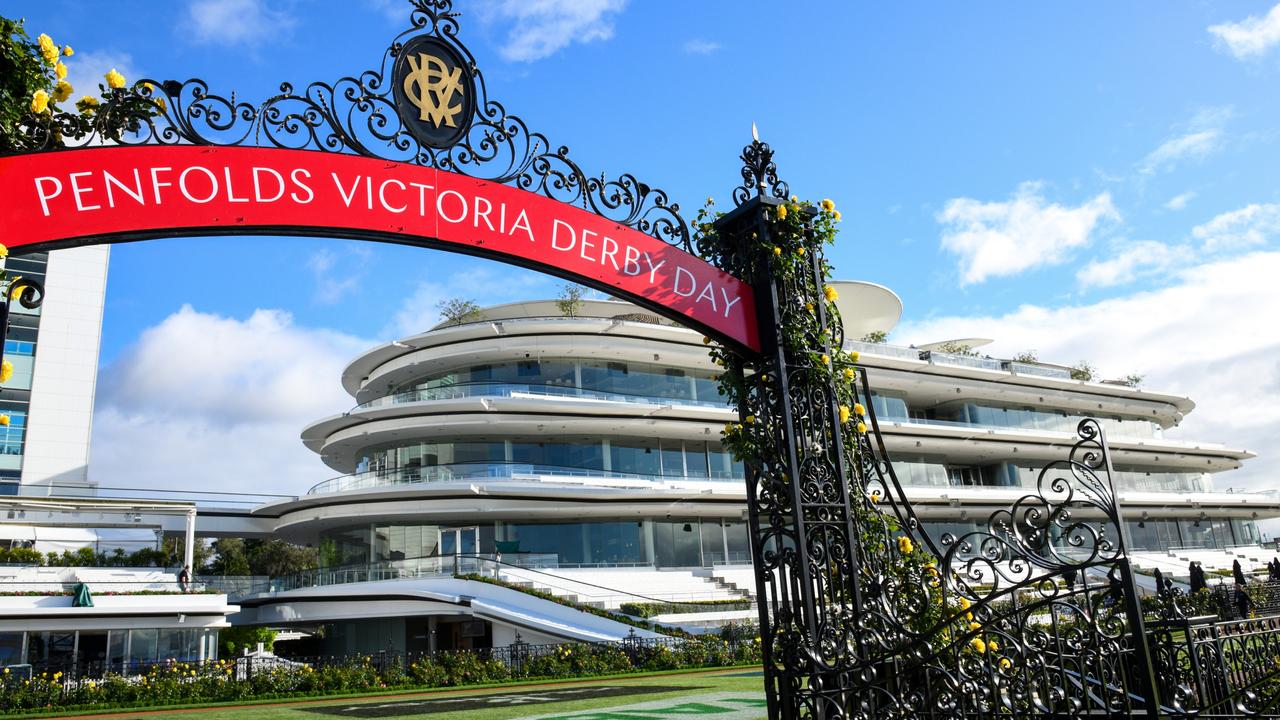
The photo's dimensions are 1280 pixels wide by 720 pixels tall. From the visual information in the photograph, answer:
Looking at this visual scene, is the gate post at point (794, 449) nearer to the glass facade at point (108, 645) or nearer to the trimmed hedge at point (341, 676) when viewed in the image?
the trimmed hedge at point (341, 676)

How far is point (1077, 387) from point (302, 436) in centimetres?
4082

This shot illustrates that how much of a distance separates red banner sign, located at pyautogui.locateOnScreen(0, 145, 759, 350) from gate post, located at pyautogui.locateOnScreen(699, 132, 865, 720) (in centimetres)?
32

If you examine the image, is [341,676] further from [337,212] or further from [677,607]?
[337,212]

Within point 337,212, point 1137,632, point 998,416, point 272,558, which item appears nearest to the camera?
point 1137,632

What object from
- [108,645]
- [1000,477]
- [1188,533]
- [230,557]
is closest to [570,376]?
[108,645]

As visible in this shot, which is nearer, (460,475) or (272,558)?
(460,475)

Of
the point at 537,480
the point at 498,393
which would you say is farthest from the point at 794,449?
the point at 498,393

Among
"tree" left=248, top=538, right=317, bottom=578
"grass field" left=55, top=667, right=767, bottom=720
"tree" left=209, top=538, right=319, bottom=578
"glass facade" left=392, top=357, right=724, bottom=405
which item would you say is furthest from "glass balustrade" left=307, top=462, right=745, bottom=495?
"tree" left=248, top=538, right=317, bottom=578

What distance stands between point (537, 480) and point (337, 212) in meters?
29.1

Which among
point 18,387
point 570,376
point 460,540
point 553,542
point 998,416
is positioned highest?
point 18,387

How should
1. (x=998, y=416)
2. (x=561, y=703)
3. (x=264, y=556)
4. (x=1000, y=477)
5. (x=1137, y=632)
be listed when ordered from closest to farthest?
(x=1137, y=632)
(x=561, y=703)
(x=998, y=416)
(x=1000, y=477)
(x=264, y=556)

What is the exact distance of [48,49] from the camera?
520 centimetres

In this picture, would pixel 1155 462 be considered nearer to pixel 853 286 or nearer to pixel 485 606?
pixel 853 286

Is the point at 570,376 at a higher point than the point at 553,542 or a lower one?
higher
